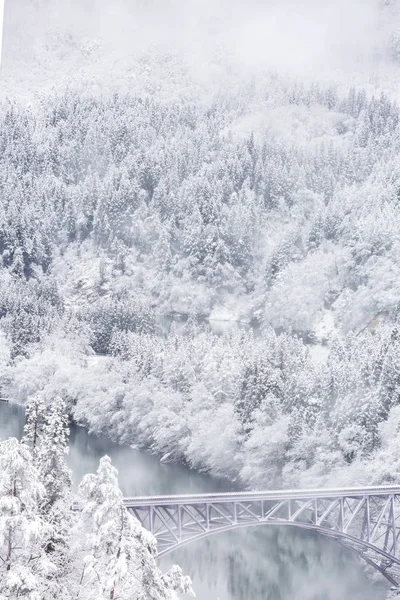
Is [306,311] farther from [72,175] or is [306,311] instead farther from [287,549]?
[72,175]

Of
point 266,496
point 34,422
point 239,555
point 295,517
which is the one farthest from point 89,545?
point 239,555

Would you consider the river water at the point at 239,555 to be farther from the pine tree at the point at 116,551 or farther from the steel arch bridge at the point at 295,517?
the pine tree at the point at 116,551

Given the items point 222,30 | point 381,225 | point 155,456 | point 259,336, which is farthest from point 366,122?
point 155,456

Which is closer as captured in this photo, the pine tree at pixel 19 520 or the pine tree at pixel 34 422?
the pine tree at pixel 19 520

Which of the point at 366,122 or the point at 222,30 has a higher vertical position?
the point at 222,30

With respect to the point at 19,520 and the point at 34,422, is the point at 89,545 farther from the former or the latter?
the point at 34,422

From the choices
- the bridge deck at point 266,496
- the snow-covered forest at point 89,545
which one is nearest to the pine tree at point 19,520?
the snow-covered forest at point 89,545

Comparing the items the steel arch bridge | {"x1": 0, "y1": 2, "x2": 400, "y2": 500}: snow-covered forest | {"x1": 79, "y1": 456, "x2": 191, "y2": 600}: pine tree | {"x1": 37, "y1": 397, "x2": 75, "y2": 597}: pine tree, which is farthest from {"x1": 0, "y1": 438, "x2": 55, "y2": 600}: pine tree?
{"x1": 0, "y1": 2, "x2": 400, "y2": 500}: snow-covered forest
